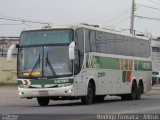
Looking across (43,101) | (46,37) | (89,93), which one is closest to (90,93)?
(89,93)

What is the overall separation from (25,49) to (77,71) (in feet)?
8.46

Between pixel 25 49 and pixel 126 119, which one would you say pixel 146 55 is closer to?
pixel 25 49

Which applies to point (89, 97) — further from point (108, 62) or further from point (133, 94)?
point (133, 94)

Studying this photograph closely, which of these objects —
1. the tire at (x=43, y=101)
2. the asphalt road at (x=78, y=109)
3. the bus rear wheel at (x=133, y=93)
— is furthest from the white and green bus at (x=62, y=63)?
the bus rear wheel at (x=133, y=93)

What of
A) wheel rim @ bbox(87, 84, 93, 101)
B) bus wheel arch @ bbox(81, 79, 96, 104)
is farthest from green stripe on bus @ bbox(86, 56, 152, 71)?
wheel rim @ bbox(87, 84, 93, 101)

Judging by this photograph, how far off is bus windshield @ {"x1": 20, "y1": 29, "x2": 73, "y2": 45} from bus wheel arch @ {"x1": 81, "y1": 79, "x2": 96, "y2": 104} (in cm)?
274

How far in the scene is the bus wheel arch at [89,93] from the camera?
27.2 metres

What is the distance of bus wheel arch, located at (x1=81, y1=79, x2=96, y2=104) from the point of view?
27192mm

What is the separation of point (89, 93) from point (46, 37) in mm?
3434

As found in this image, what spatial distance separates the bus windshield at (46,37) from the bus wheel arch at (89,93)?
9.00 feet

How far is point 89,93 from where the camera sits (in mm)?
27422

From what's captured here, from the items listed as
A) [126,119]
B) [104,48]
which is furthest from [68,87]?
[126,119]

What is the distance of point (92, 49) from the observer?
27812 millimetres

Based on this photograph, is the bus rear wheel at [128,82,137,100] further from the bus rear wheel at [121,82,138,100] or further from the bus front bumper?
the bus front bumper
